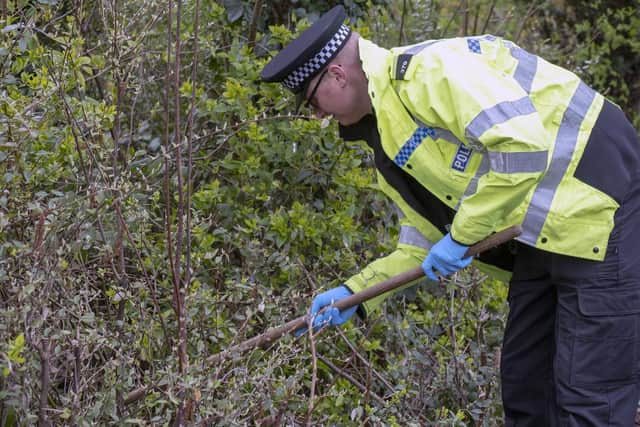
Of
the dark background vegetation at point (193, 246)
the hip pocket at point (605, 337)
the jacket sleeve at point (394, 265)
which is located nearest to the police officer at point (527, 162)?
the hip pocket at point (605, 337)

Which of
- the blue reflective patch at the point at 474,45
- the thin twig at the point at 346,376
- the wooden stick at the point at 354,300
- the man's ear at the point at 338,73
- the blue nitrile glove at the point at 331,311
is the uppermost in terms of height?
the blue reflective patch at the point at 474,45

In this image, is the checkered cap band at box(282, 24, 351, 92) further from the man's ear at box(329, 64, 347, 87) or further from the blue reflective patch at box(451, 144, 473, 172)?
the blue reflective patch at box(451, 144, 473, 172)

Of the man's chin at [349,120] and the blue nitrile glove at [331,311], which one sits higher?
the man's chin at [349,120]

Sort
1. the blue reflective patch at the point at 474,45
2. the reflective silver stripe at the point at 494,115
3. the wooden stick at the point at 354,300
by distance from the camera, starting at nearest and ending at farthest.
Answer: the reflective silver stripe at the point at 494,115, the wooden stick at the point at 354,300, the blue reflective patch at the point at 474,45

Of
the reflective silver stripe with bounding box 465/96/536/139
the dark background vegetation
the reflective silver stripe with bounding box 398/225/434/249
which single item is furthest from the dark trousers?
→ the dark background vegetation

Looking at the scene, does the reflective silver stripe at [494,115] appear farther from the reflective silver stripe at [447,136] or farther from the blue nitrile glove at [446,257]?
the blue nitrile glove at [446,257]

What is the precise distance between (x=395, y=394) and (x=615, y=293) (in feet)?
3.17

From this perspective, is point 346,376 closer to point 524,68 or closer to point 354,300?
point 354,300

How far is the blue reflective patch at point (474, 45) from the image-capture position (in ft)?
10.0

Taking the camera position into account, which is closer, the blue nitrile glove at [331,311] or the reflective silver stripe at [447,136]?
the reflective silver stripe at [447,136]

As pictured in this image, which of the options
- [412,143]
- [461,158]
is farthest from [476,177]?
[412,143]

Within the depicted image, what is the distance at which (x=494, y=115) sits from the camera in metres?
2.78

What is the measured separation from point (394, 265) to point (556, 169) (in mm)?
797

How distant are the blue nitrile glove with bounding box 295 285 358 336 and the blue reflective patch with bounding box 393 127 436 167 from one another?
1.92ft
